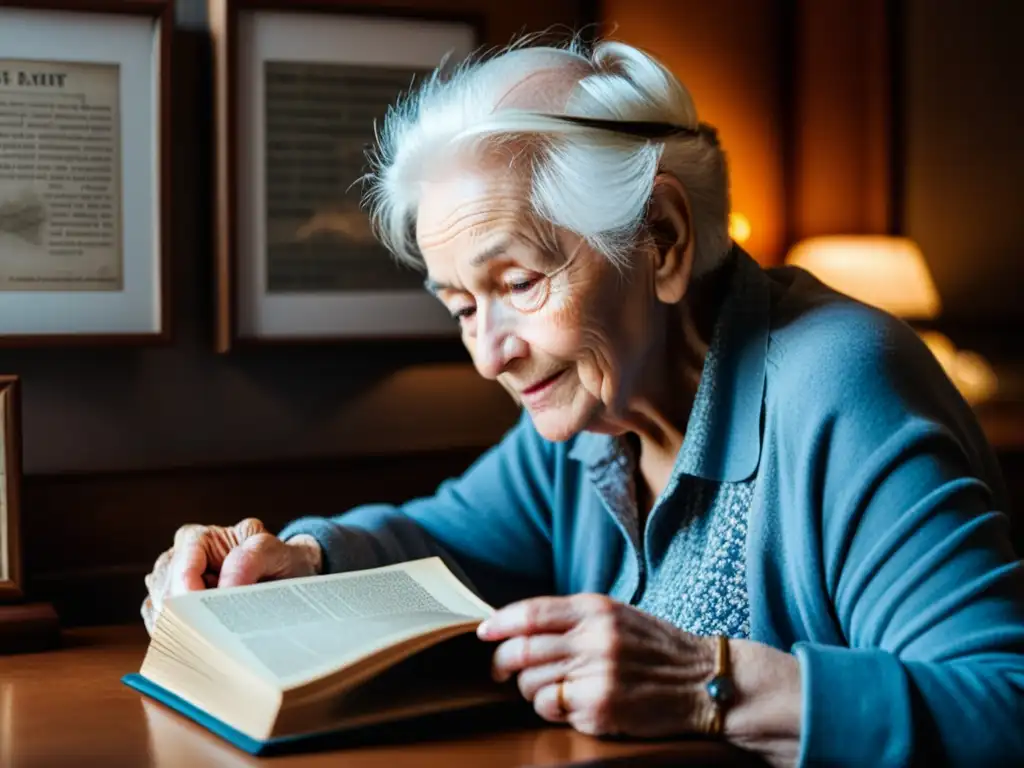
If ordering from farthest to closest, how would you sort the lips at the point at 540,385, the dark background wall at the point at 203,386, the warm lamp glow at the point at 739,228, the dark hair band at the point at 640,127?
the warm lamp glow at the point at 739,228 → the dark background wall at the point at 203,386 → the lips at the point at 540,385 → the dark hair band at the point at 640,127

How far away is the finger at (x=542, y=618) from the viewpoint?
1422 mm

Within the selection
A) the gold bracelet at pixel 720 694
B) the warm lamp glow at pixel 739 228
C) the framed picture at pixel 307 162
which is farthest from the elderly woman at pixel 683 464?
the warm lamp glow at pixel 739 228

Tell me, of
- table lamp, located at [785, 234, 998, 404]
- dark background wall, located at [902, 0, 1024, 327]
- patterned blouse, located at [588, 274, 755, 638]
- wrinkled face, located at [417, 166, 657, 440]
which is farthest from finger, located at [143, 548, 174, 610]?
dark background wall, located at [902, 0, 1024, 327]

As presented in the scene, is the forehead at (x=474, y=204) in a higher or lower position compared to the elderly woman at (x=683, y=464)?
higher

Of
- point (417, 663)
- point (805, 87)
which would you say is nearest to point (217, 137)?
point (417, 663)

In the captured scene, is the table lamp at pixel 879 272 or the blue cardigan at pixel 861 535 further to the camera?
the table lamp at pixel 879 272

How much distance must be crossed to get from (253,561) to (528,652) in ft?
1.66

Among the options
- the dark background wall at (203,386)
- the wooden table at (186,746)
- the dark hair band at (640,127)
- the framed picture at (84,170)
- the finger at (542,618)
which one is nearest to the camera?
the wooden table at (186,746)

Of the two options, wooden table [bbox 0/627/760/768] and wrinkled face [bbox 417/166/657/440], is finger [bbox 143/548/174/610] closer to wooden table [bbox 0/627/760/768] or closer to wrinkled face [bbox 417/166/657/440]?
wooden table [bbox 0/627/760/768]

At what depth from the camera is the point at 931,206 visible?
161 inches

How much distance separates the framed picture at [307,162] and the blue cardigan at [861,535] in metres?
0.46

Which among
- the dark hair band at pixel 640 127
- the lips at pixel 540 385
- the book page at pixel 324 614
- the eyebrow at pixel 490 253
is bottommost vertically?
the book page at pixel 324 614

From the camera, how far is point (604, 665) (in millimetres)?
1383

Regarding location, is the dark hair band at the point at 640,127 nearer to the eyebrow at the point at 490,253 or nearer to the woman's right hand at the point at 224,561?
the eyebrow at the point at 490,253
